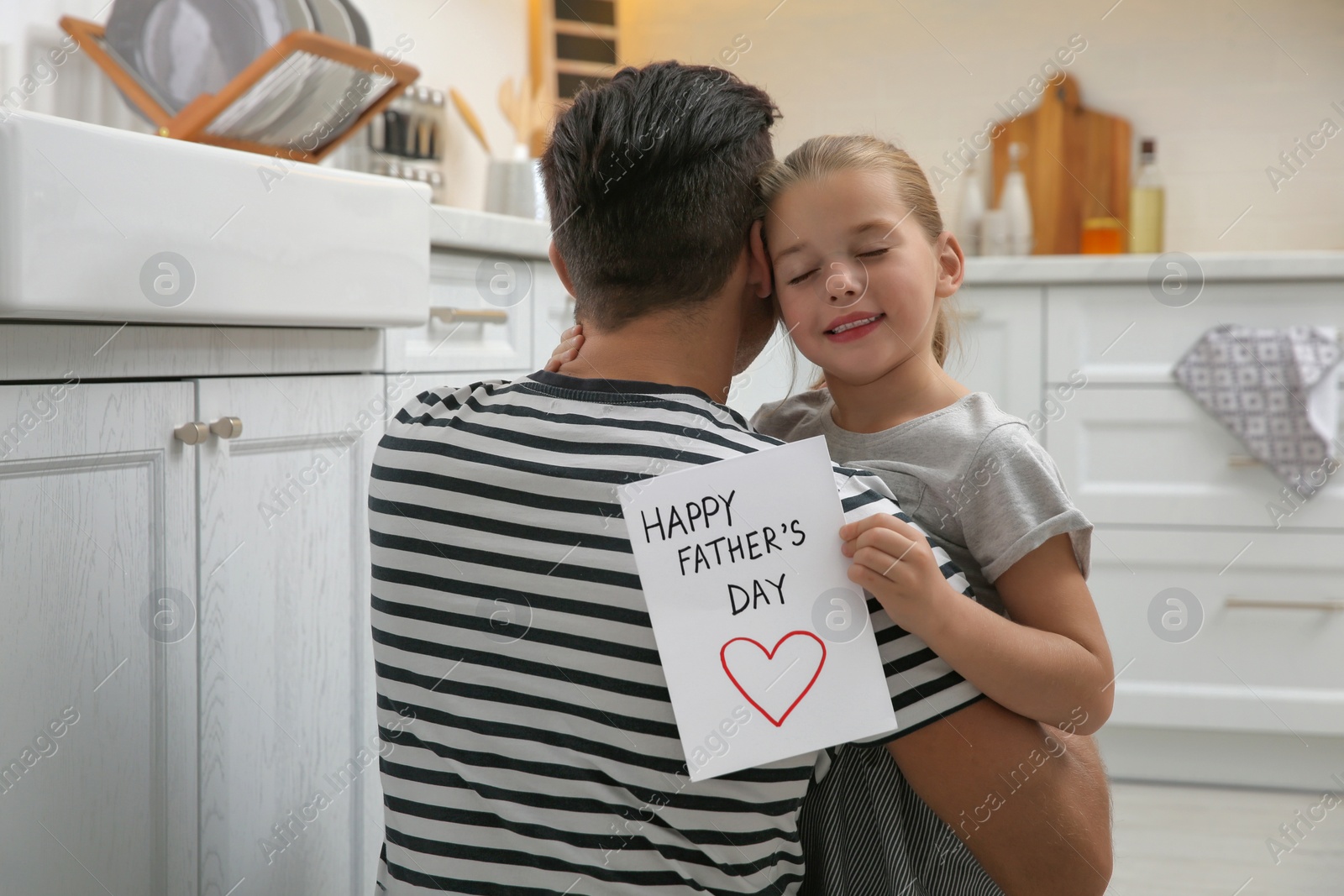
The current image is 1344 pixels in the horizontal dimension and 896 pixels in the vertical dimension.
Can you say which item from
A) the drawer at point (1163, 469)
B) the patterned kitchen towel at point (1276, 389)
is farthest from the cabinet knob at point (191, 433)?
the patterned kitchen towel at point (1276, 389)

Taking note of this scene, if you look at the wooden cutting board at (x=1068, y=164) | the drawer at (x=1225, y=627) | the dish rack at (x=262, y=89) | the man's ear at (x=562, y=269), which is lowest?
the drawer at (x=1225, y=627)

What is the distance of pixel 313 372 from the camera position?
3.79 feet

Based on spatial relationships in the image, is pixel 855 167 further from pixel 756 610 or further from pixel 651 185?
pixel 756 610

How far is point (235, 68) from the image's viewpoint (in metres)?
1.33

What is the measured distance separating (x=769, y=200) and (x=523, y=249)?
0.70 m

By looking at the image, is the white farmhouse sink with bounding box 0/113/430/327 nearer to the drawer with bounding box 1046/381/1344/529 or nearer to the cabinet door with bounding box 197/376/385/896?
the cabinet door with bounding box 197/376/385/896

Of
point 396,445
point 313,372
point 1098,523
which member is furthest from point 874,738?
point 1098,523

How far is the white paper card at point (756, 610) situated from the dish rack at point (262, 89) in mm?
840

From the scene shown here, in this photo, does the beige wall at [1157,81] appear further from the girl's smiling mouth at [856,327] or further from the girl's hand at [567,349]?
the girl's hand at [567,349]

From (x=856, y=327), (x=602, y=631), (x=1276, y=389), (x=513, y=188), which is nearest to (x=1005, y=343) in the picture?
(x=1276, y=389)

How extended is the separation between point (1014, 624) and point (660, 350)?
0.95ft

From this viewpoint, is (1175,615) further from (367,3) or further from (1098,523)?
(367,3)

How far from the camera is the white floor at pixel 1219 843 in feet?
5.48

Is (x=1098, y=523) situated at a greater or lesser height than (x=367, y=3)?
lesser
